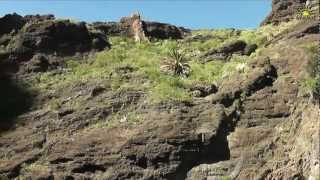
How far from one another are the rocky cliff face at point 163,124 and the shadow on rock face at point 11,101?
5 cm

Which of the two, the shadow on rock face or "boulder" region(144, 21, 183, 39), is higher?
"boulder" region(144, 21, 183, 39)

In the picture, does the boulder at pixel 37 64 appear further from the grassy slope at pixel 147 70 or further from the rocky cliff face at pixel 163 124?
the grassy slope at pixel 147 70

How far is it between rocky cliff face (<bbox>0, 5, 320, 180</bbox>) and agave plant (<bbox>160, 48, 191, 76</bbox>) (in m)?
1.40

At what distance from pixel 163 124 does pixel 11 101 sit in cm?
857

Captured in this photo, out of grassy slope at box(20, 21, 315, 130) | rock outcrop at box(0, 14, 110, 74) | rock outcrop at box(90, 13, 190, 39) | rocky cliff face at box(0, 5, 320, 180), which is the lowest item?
rocky cliff face at box(0, 5, 320, 180)

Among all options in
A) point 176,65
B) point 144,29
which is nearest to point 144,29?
point 144,29

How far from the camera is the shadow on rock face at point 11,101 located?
35344 mm

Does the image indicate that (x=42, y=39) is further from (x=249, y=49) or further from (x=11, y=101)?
(x=249, y=49)

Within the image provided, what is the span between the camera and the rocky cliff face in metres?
30.4

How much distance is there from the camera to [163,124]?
32.3 m

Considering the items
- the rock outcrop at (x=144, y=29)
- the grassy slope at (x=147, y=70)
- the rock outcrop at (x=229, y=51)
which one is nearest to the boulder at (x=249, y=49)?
the rock outcrop at (x=229, y=51)

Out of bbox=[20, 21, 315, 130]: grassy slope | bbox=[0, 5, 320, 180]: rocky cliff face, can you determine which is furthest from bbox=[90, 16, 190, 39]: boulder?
bbox=[0, 5, 320, 180]: rocky cliff face

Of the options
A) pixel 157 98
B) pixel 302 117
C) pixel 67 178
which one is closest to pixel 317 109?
pixel 302 117

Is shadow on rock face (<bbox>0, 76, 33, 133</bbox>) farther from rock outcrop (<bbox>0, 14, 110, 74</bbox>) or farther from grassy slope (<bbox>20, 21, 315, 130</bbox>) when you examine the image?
rock outcrop (<bbox>0, 14, 110, 74</bbox>)
